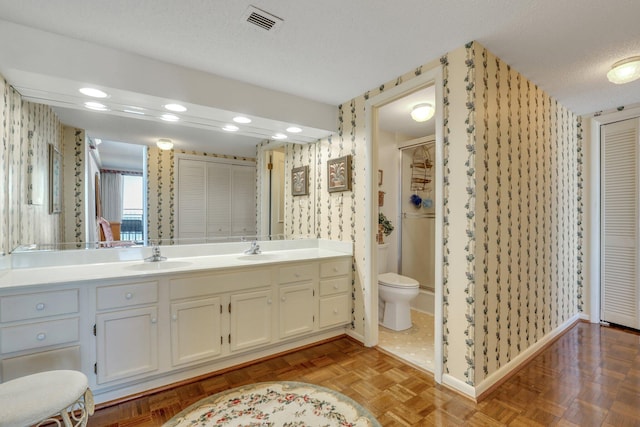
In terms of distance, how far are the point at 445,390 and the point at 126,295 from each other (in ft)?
7.04

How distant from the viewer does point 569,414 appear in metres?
1.70

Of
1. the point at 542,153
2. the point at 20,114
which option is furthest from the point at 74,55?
the point at 542,153

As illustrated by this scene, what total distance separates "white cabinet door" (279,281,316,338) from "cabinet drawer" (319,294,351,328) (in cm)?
11

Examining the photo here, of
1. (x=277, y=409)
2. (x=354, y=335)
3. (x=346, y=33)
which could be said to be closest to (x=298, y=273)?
(x=354, y=335)

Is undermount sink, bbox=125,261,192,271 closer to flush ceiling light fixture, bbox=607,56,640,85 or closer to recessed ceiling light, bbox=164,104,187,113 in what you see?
recessed ceiling light, bbox=164,104,187,113

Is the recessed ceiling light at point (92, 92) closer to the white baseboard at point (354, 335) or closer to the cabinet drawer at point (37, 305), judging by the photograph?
the cabinet drawer at point (37, 305)

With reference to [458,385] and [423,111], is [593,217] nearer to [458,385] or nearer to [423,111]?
[423,111]

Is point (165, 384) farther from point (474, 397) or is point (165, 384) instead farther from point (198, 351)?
point (474, 397)

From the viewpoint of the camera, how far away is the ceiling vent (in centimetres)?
153

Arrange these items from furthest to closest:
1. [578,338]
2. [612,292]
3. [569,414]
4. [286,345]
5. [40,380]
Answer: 1. [612,292]
2. [578,338]
3. [286,345]
4. [569,414]
5. [40,380]

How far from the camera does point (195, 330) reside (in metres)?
1.98

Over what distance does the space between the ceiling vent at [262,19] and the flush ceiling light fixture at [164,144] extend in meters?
1.27

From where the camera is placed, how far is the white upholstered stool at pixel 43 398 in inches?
41.9

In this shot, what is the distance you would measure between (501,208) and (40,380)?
2.73 m
